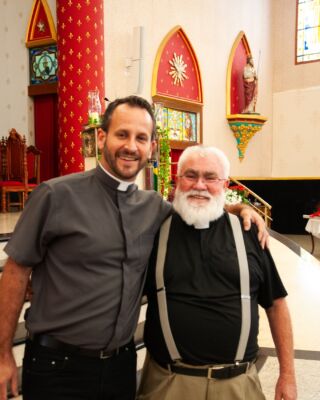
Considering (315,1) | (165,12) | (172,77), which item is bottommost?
(172,77)

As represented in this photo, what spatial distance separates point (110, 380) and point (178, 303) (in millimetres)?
376

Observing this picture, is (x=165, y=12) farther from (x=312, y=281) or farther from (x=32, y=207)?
(x=32, y=207)

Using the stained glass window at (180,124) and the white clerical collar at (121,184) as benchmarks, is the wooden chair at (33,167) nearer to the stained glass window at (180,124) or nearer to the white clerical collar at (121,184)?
the stained glass window at (180,124)

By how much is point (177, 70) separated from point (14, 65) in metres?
3.34

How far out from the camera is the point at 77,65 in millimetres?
6898

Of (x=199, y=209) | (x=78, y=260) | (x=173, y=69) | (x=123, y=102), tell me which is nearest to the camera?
(x=78, y=260)

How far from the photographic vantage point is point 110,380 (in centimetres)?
168

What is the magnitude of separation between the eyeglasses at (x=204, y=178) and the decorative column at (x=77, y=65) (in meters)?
5.25

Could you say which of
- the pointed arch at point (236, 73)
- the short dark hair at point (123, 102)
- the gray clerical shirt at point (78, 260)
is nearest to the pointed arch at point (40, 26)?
the pointed arch at point (236, 73)

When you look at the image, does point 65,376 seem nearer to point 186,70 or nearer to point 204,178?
point 204,178

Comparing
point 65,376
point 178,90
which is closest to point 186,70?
point 178,90

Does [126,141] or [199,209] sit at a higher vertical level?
[126,141]

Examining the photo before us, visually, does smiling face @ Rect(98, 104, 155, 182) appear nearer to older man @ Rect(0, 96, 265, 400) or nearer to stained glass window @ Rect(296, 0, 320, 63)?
older man @ Rect(0, 96, 265, 400)

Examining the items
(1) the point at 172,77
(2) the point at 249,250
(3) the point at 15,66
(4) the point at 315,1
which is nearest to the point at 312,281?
(2) the point at 249,250
